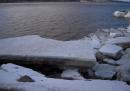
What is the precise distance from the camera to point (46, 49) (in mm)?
7102

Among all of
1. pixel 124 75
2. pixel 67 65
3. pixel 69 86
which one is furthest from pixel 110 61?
pixel 69 86

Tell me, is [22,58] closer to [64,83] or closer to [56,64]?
[56,64]

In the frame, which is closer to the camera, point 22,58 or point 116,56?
point 22,58

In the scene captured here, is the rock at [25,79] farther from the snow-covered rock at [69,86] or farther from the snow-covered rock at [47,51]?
the snow-covered rock at [47,51]

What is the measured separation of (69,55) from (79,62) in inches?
15.5

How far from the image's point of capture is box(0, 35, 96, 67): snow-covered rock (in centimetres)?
623

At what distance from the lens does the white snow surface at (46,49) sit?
6457 mm

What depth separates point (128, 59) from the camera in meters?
7.39

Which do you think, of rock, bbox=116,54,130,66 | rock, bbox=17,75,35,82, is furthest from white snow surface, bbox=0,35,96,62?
rock, bbox=17,75,35,82

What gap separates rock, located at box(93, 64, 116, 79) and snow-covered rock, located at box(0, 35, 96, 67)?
0.30m

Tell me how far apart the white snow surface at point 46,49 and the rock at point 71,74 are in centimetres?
36

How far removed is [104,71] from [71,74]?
94 cm

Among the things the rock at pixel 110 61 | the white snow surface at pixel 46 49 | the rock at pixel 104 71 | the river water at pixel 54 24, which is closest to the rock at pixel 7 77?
the white snow surface at pixel 46 49

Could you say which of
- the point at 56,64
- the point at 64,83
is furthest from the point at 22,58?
the point at 64,83
